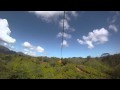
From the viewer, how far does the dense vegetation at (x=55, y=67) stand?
10625 millimetres

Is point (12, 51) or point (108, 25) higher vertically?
point (108, 25)

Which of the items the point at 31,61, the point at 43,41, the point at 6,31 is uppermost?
the point at 6,31

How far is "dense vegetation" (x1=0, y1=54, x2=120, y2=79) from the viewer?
10625 millimetres

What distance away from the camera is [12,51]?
1259 centimetres

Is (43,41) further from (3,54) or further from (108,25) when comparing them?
(108,25)

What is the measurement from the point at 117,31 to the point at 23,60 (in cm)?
679

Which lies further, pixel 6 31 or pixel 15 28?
pixel 15 28

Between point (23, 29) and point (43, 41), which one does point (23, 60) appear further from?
point (23, 29)

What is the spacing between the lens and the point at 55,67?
1065 cm

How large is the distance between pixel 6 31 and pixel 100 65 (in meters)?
6.85

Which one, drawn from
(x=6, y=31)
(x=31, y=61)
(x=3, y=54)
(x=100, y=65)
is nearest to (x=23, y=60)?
(x=31, y=61)
